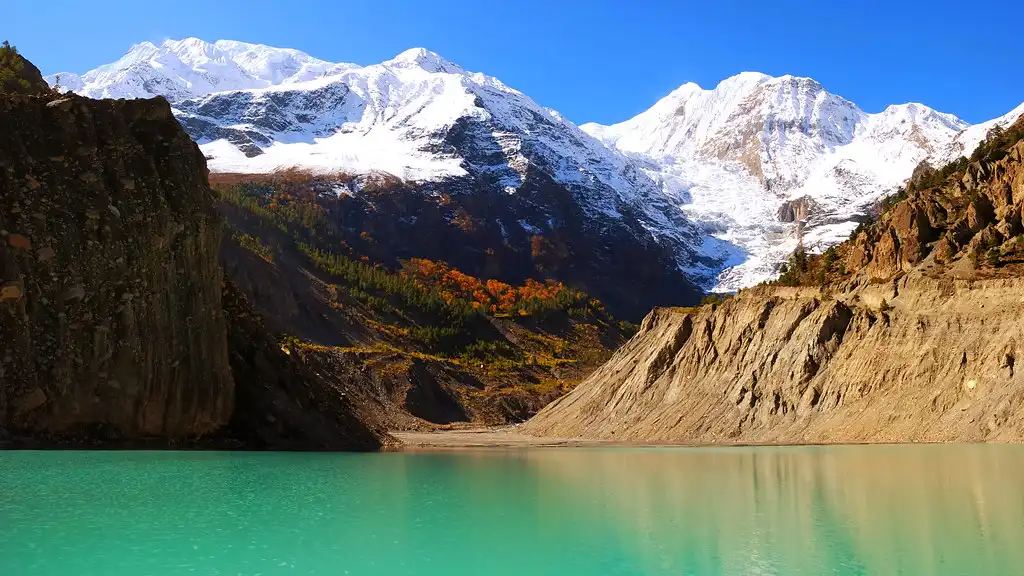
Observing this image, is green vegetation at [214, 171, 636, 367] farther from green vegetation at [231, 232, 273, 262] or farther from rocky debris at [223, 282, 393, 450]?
rocky debris at [223, 282, 393, 450]

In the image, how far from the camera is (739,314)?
232 ft

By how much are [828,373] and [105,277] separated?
44.8 meters

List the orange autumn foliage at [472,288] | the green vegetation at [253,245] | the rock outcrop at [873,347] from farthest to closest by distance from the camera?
1. the orange autumn foliage at [472,288]
2. the green vegetation at [253,245]
3. the rock outcrop at [873,347]

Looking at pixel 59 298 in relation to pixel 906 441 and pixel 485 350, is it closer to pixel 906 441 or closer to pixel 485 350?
pixel 906 441

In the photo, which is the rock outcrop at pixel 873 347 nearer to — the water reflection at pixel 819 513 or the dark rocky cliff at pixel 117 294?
the water reflection at pixel 819 513

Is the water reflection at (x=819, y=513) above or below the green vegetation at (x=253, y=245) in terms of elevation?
below

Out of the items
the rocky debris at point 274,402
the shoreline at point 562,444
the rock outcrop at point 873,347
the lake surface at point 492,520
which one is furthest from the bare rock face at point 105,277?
the rock outcrop at point 873,347

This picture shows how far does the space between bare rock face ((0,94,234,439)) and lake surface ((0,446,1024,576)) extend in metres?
3.16

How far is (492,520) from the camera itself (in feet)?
63.4

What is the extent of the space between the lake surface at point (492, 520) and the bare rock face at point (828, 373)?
1875 cm

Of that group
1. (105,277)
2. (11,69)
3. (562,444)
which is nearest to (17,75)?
(11,69)

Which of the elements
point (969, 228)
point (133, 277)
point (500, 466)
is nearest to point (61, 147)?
point (133, 277)

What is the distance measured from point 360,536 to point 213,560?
3.29m

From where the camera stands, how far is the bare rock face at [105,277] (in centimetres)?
3322
